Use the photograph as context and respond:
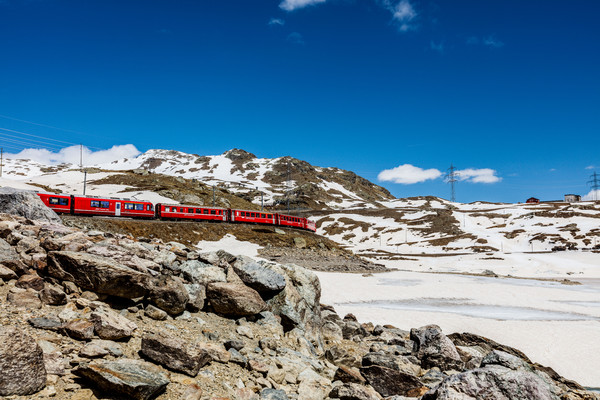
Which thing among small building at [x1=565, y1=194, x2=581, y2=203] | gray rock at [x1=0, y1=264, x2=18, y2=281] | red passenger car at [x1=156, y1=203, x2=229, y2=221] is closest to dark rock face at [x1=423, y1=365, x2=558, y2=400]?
gray rock at [x1=0, y1=264, x2=18, y2=281]

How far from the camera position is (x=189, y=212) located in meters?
54.3

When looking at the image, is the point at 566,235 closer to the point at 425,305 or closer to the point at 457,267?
the point at 457,267

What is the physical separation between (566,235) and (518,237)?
10786 mm

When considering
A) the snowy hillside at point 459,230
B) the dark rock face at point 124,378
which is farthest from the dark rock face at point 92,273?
the snowy hillside at point 459,230

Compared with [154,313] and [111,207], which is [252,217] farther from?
[154,313]

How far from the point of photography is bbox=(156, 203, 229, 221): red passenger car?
5141 cm

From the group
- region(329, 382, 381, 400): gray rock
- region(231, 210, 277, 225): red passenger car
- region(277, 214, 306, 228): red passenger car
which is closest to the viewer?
region(329, 382, 381, 400): gray rock

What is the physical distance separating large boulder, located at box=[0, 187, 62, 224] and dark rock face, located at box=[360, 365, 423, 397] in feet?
51.4

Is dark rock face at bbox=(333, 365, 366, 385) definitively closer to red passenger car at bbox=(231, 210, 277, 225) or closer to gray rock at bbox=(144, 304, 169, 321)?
gray rock at bbox=(144, 304, 169, 321)

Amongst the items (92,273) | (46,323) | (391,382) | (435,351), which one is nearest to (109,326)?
(46,323)

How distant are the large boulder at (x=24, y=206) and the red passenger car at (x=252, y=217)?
42.9 metres

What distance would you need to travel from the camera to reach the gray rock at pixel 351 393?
770 cm

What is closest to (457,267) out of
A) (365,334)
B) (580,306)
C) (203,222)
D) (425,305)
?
(580,306)

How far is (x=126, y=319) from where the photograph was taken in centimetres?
789
